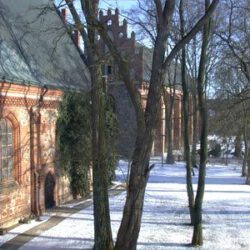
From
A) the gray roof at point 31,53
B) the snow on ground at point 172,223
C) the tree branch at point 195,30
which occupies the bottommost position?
the snow on ground at point 172,223

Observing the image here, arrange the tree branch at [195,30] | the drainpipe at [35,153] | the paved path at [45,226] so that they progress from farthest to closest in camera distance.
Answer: the drainpipe at [35,153] → the paved path at [45,226] → the tree branch at [195,30]

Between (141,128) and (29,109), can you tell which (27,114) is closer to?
(29,109)

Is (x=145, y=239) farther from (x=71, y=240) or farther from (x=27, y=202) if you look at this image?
(x=27, y=202)

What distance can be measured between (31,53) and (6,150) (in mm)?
4935

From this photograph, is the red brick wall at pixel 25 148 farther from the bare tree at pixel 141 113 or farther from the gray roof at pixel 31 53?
the bare tree at pixel 141 113

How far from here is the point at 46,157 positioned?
818 inches

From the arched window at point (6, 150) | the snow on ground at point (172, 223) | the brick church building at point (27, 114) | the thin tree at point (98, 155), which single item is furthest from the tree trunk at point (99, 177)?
the arched window at point (6, 150)

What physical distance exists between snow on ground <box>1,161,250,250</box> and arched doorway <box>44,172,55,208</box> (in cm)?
170

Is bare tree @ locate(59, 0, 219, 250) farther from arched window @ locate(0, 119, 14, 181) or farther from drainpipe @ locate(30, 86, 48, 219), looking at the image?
drainpipe @ locate(30, 86, 48, 219)

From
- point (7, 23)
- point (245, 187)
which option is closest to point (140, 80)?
point (245, 187)

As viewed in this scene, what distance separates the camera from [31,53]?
20.9 m

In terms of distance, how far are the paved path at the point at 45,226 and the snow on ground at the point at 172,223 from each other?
259mm

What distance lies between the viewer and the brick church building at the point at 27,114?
1748 centimetres

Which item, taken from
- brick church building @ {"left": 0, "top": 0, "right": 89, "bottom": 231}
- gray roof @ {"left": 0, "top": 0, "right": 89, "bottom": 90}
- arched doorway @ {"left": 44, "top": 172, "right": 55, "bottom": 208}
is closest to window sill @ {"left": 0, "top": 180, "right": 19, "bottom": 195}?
brick church building @ {"left": 0, "top": 0, "right": 89, "bottom": 231}
